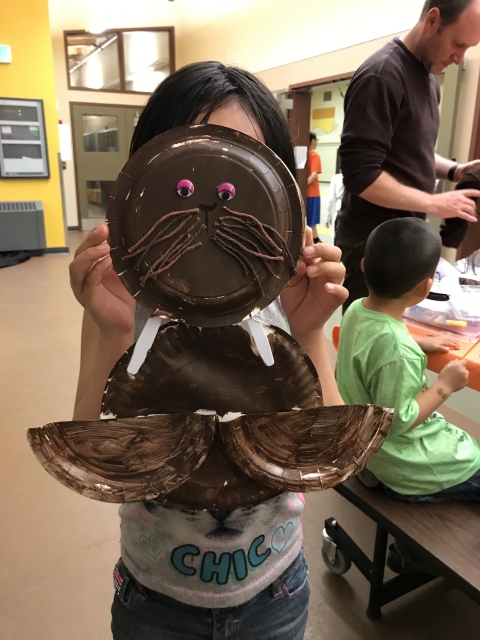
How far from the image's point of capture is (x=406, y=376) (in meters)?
1.05

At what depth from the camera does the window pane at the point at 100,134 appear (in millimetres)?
7451

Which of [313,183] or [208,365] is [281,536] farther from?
[313,183]

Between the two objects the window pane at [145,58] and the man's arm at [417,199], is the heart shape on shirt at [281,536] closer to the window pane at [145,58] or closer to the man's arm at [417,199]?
the man's arm at [417,199]

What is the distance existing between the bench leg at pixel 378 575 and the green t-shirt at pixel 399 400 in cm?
17

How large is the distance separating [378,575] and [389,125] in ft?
3.77

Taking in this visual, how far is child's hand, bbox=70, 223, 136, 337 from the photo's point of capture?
1.65ft

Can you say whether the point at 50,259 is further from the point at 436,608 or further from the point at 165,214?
the point at 165,214

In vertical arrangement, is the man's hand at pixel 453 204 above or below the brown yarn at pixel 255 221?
below

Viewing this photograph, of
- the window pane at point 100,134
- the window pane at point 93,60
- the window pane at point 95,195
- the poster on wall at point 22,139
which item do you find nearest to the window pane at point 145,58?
the window pane at point 93,60

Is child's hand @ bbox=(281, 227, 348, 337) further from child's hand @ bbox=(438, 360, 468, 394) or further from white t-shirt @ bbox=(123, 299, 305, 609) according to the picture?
child's hand @ bbox=(438, 360, 468, 394)

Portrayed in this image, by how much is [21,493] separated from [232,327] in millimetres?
1559

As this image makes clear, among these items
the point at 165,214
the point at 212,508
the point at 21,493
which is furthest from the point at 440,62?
the point at 21,493

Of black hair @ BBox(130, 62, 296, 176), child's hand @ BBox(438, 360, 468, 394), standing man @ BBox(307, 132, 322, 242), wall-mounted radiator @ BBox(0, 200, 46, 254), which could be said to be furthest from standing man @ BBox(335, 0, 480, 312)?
wall-mounted radiator @ BBox(0, 200, 46, 254)

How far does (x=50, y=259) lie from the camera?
5426mm
